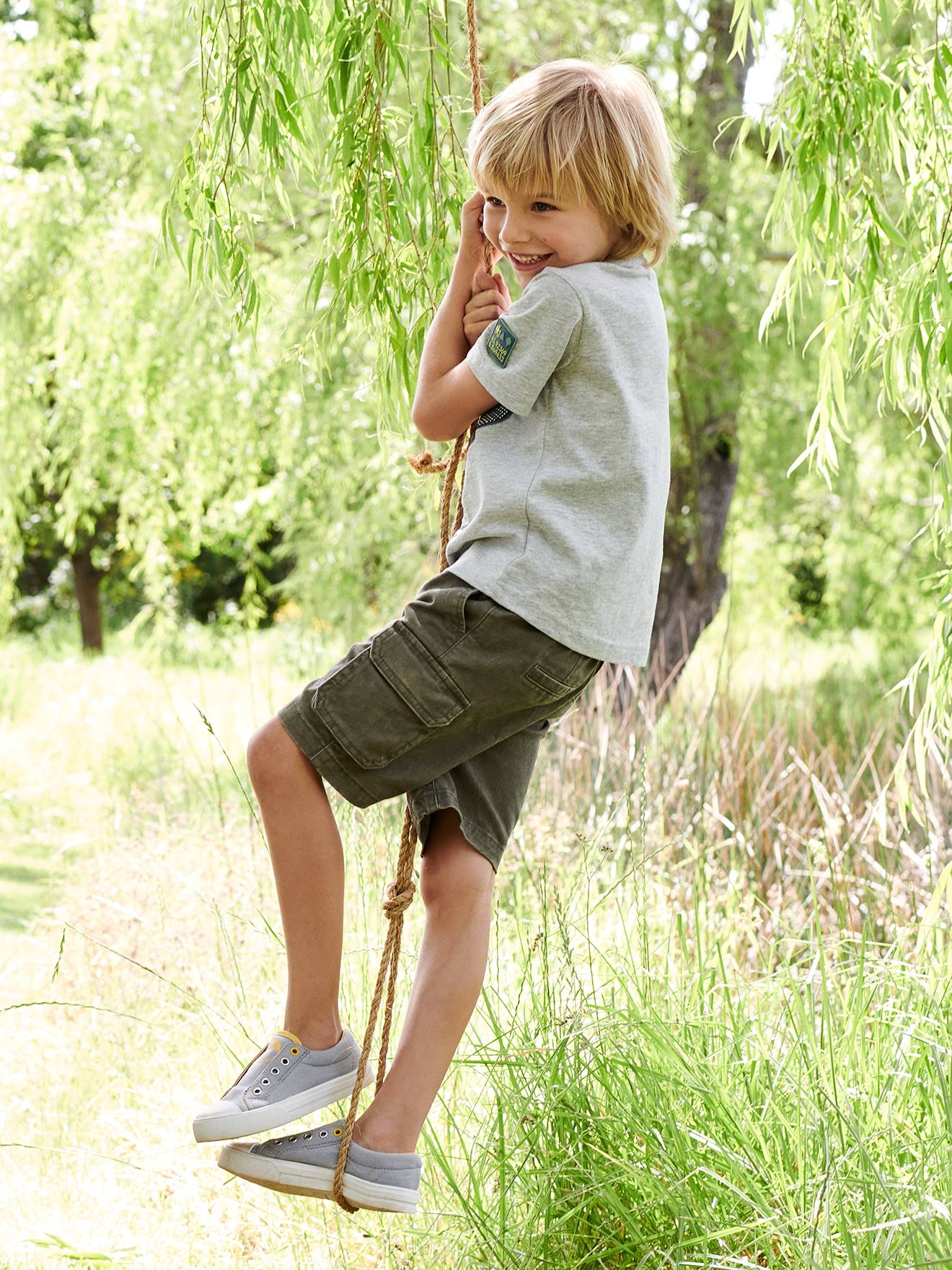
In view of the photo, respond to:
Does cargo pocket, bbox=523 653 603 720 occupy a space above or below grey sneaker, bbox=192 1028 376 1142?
above

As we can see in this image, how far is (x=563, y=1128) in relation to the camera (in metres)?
2.29

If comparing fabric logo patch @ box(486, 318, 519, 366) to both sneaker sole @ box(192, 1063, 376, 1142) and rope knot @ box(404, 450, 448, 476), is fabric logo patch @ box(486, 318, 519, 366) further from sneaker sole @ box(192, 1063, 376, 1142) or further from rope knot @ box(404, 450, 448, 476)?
sneaker sole @ box(192, 1063, 376, 1142)

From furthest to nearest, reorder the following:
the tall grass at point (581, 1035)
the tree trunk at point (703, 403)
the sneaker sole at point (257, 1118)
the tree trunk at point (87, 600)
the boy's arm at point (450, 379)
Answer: the tree trunk at point (87, 600) → the tree trunk at point (703, 403) → the tall grass at point (581, 1035) → the boy's arm at point (450, 379) → the sneaker sole at point (257, 1118)

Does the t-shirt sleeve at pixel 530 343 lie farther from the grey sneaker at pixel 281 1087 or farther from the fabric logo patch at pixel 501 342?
the grey sneaker at pixel 281 1087

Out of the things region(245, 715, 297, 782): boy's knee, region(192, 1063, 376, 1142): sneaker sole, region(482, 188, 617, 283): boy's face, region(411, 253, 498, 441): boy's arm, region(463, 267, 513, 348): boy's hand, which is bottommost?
region(192, 1063, 376, 1142): sneaker sole

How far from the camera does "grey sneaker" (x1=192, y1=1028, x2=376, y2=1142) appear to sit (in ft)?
5.87

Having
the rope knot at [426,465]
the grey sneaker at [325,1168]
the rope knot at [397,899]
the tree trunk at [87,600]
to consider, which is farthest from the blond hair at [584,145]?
the tree trunk at [87,600]

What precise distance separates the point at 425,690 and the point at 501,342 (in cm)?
48

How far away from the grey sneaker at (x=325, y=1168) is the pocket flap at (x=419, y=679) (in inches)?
21.9

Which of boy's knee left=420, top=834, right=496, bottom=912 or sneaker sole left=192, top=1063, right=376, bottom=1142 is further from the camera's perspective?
boy's knee left=420, top=834, right=496, bottom=912

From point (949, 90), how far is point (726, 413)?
393 cm

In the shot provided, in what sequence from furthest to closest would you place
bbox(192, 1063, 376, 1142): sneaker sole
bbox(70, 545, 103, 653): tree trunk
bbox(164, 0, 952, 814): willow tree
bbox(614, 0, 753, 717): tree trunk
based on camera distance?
bbox(70, 545, 103, 653): tree trunk → bbox(614, 0, 753, 717): tree trunk → bbox(164, 0, 952, 814): willow tree → bbox(192, 1063, 376, 1142): sneaker sole

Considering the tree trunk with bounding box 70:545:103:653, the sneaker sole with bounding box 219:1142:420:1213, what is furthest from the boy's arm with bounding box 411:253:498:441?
the tree trunk with bounding box 70:545:103:653

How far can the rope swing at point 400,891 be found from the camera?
1819 millimetres
